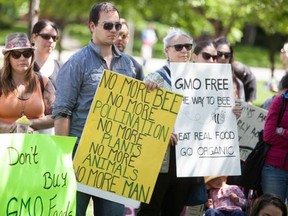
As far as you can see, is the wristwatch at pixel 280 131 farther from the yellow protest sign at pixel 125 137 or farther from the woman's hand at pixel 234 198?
the yellow protest sign at pixel 125 137

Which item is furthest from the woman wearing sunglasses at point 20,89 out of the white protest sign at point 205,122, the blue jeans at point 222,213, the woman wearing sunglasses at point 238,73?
the woman wearing sunglasses at point 238,73

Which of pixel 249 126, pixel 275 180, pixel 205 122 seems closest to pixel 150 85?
pixel 205 122

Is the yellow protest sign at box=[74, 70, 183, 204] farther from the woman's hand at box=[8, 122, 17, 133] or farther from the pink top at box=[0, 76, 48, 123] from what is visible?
the pink top at box=[0, 76, 48, 123]

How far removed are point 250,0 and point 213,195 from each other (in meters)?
10.8

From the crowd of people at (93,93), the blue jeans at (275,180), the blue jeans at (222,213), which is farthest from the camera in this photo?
the blue jeans at (222,213)

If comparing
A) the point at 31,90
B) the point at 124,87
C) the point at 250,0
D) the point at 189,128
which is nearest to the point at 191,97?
the point at 189,128

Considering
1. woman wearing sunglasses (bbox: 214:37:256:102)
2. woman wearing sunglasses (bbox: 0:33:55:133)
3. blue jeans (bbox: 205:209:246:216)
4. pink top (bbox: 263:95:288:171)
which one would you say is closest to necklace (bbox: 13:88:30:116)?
woman wearing sunglasses (bbox: 0:33:55:133)

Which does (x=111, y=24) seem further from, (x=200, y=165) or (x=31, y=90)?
(x=200, y=165)

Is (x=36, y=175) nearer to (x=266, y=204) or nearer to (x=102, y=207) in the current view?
(x=102, y=207)

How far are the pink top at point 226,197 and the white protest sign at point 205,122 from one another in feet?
2.73

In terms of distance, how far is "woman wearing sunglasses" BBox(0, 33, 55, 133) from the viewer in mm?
6492

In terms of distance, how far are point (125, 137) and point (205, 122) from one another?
0.94 metres

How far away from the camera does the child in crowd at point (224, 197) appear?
24.8ft

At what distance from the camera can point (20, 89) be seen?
661 cm
